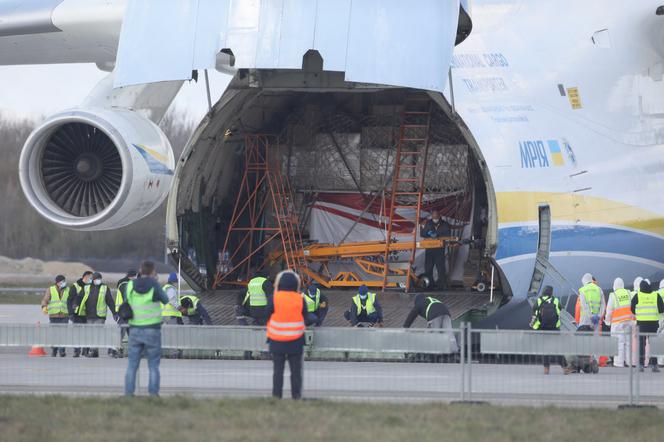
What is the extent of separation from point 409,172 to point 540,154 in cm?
423

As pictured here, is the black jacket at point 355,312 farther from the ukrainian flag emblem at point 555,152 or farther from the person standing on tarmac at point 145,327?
the person standing on tarmac at point 145,327

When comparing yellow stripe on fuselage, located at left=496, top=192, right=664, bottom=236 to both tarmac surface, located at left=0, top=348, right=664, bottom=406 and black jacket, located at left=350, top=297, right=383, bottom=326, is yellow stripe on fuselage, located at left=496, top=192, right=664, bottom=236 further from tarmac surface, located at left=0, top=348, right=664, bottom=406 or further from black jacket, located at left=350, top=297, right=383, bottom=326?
black jacket, located at left=350, top=297, right=383, bottom=326

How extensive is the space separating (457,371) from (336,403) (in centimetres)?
470

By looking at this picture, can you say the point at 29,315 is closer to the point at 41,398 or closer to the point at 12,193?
the point at 12,193

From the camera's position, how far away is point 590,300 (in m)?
19.1

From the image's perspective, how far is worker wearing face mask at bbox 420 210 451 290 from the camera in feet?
69.9

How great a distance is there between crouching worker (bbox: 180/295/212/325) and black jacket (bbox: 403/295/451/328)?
3.19 m

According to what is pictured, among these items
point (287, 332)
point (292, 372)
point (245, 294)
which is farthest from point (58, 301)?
point (287, 332)

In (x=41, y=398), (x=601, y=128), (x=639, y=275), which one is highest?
(x=601, y=128)

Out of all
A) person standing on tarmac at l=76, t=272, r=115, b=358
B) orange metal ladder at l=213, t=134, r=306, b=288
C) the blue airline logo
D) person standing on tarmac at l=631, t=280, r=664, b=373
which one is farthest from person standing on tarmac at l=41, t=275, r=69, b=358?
person standing on tarmac at l=631, t=280, r=664, b=373

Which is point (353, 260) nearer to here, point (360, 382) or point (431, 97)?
point (431, 97)

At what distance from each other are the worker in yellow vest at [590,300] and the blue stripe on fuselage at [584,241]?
477 mm

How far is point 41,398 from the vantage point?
12641mm

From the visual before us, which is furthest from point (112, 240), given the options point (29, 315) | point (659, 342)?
point (659, 342)
